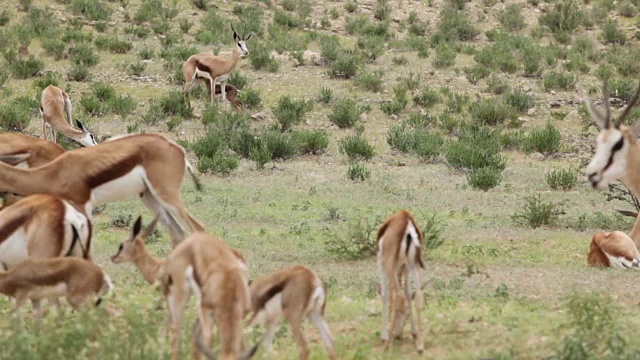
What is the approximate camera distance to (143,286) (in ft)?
28.6

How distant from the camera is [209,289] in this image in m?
5.60

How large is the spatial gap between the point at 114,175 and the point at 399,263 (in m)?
2.53

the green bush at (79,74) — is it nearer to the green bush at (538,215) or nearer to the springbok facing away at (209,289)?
the green bush at (538,215)

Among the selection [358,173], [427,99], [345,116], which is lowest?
[427,99]

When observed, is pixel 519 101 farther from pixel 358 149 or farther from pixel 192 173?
pixel 192 173

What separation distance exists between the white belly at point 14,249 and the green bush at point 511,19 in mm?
27090

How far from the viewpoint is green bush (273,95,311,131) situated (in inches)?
750

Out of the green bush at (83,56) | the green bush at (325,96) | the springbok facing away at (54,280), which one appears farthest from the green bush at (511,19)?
the springbok facing away at (54,280)

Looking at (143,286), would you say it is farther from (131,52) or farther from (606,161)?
(131,52)

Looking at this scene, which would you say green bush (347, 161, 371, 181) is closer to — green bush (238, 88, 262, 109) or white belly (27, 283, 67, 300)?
green bush (238, 88, 262, 109)

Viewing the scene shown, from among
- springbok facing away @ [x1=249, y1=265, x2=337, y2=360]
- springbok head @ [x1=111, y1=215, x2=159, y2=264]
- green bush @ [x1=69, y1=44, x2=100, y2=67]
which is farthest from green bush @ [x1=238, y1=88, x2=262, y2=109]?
springbok facing away @ [x1=249, y1=265, x2=337, y2=360]

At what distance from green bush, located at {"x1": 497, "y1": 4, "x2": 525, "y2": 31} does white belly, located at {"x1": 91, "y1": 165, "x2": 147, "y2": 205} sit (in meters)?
25.8

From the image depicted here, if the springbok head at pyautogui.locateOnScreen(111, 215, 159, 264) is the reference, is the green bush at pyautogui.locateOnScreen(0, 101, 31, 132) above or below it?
below

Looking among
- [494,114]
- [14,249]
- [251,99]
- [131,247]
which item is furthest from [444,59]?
[14,249]
